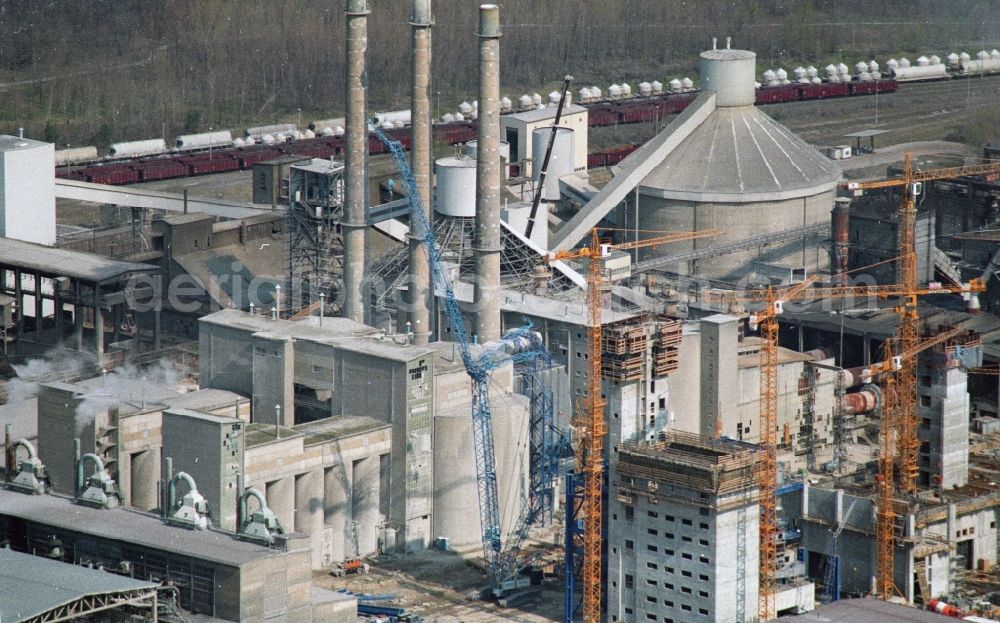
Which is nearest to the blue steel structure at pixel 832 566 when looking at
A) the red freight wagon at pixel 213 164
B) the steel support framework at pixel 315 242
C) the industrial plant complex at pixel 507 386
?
the industrial plant complex at pixel 507 386

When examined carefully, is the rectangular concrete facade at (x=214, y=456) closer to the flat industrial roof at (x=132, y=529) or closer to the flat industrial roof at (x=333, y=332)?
the flat industrial roof at (x=132, y=529)

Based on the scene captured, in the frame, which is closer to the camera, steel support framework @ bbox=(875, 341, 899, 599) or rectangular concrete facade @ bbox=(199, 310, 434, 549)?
steel support framework @ bbox=(875, 341, 899, 599)

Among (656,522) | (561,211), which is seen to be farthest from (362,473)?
(561,211)

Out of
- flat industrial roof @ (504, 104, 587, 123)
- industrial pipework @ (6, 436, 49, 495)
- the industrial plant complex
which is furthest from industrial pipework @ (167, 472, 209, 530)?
flat industrial roof @ (504, 104, 587, 123)

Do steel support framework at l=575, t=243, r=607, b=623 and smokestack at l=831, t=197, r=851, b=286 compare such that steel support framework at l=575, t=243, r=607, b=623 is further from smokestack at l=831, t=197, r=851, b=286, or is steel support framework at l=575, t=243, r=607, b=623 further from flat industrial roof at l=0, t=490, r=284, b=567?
smokestack at l=831, t=197, r=851, b=286

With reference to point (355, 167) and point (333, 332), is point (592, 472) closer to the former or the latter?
point (333, 332)

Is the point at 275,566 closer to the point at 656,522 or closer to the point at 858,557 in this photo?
the point at 656,522
